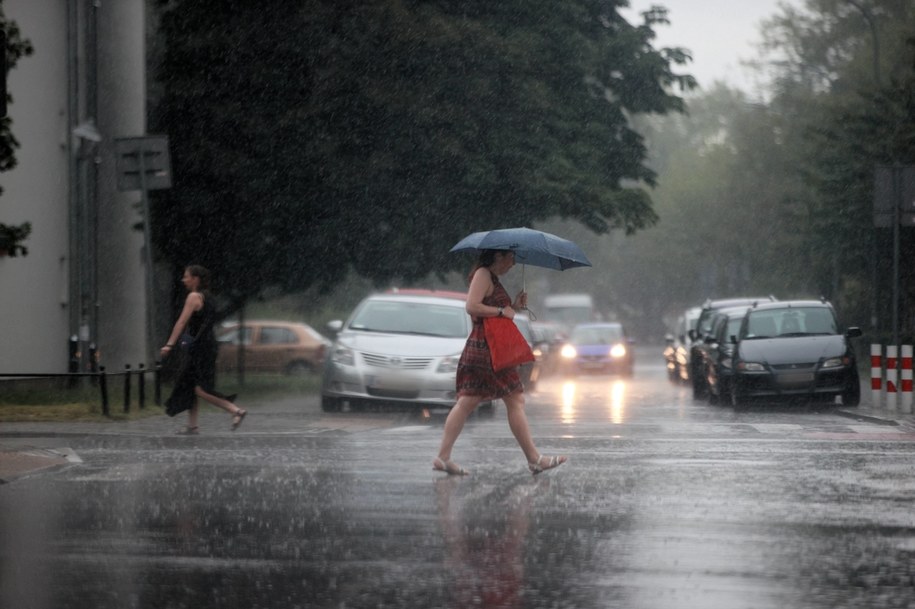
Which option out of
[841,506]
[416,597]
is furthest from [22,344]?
[416,597]

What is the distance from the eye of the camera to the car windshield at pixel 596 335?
46656 millimetres

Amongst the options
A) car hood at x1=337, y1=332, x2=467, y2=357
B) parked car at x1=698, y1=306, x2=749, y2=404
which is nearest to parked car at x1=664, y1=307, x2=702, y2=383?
parked car at x1=698, y1=306, x2=749, y2=404

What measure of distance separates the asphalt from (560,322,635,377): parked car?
72.0ft

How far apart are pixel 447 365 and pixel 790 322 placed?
21.2ft

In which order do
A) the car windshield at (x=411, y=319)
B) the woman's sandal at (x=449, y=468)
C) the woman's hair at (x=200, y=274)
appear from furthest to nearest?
the car windshield at (x=411, y=319) < the woman's hair at (x=200, y=274) < the woman's sandal at (x=449, y=468)

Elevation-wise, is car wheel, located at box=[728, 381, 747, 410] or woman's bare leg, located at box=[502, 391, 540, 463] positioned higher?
woman's bare leg, located at box=[502, 391, 540, 463]

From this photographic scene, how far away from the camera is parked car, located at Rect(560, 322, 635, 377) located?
1783 inches

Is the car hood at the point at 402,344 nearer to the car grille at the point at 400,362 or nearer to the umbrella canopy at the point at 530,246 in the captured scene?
the car grille at the point at 400,362

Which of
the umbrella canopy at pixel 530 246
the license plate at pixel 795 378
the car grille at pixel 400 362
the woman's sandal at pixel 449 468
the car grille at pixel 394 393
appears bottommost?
the woman's sandal at pixel 449 468

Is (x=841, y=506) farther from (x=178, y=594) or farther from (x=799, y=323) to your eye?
(x=799, y=323)

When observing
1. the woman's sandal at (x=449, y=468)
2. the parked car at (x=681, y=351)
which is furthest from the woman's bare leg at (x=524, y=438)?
the parked car at (x=681, y=351)

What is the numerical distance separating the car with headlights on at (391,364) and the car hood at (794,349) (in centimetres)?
436

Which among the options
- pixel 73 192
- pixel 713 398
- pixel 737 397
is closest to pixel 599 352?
pixel 713 398

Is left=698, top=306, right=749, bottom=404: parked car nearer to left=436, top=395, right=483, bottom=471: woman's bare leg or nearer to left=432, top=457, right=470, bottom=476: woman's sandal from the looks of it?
left=436, top=395, right=483, bottom=471: woman's bare leg
